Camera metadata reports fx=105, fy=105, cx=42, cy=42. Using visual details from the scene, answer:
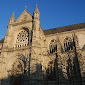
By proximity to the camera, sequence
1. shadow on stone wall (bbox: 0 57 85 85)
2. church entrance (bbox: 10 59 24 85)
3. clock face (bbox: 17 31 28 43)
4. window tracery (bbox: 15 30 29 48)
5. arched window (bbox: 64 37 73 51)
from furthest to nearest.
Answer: arched window (bbox: 64 37 73 51), clock face (bbox: 17 31 28 43), window tracery (bbox: 15 30 29 48), church entrance (bbox: 10 59 24 85), shadow on stone wall (bbox: 0 57 85 85)

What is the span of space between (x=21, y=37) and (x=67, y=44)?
995 cm

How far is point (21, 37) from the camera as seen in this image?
22.2m

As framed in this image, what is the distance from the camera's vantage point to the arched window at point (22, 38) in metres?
21.1

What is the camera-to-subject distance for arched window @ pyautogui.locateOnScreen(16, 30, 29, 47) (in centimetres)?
2109

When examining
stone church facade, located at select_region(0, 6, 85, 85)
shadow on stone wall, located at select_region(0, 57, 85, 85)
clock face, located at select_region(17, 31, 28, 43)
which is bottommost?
shadow on stone wall, located at select_region(0, 57, 85, 85)

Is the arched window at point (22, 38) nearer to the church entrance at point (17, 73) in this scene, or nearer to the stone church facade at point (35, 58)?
the stone church facade at point (35, 58)

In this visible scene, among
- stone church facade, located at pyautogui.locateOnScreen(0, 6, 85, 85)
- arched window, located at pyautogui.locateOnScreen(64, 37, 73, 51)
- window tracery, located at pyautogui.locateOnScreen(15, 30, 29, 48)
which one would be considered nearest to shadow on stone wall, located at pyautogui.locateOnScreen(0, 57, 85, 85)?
stone church facade, located at pyautogui.locateOnScreen(0, 6, 85, 85)

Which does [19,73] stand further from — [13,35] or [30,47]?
[13,35]

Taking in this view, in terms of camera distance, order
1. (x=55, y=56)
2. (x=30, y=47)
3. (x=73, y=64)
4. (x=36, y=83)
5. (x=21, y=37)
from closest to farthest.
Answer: (x=36, y=83) → (x=73, y=64) → (x=30, y=47) → (x=55, y=56) → (x=21, y=37)

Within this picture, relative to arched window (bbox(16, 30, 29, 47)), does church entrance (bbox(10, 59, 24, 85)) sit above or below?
below

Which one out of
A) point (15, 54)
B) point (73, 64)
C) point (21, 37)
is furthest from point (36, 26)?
point (73, 64)

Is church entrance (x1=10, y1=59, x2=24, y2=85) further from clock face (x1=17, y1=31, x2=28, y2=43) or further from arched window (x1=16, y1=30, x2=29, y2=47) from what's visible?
clock face (x1=17, y1=31, x2=28, y2=43)

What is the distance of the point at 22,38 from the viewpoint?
21.9 meters

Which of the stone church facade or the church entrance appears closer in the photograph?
the stone church facade
